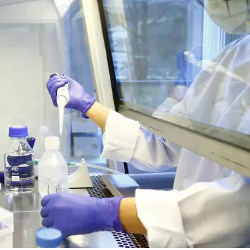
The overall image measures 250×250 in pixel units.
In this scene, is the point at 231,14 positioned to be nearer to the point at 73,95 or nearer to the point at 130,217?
the point at 130,217

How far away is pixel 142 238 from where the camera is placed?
1.00 meters

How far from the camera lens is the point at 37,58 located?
2.20m

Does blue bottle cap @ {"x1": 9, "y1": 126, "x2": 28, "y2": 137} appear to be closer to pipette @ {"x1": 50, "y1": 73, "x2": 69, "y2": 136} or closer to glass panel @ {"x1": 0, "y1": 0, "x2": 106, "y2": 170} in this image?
pipette @ {"x1": 50, "y1": 73, "x2": 69, "y2": 136}


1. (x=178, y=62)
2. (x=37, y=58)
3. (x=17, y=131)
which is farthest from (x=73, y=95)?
(x=37, y=58)

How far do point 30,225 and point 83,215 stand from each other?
28cm

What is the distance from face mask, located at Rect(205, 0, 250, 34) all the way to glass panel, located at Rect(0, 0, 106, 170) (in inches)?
48.5

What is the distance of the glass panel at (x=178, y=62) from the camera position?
106 centimetres

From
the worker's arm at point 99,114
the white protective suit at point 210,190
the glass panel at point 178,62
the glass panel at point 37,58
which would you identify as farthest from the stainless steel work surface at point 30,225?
the glass panel at point 37,58

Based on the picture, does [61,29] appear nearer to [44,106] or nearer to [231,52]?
[44,106]

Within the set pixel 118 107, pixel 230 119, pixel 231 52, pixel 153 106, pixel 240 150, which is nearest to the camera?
pixel 240 150

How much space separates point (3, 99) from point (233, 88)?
1.57 metres

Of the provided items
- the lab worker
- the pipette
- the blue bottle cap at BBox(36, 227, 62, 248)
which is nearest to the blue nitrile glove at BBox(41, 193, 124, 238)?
the lab worker

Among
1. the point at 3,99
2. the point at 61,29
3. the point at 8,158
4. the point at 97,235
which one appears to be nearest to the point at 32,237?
the point at 97,235

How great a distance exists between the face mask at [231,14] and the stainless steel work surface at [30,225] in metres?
0.69
